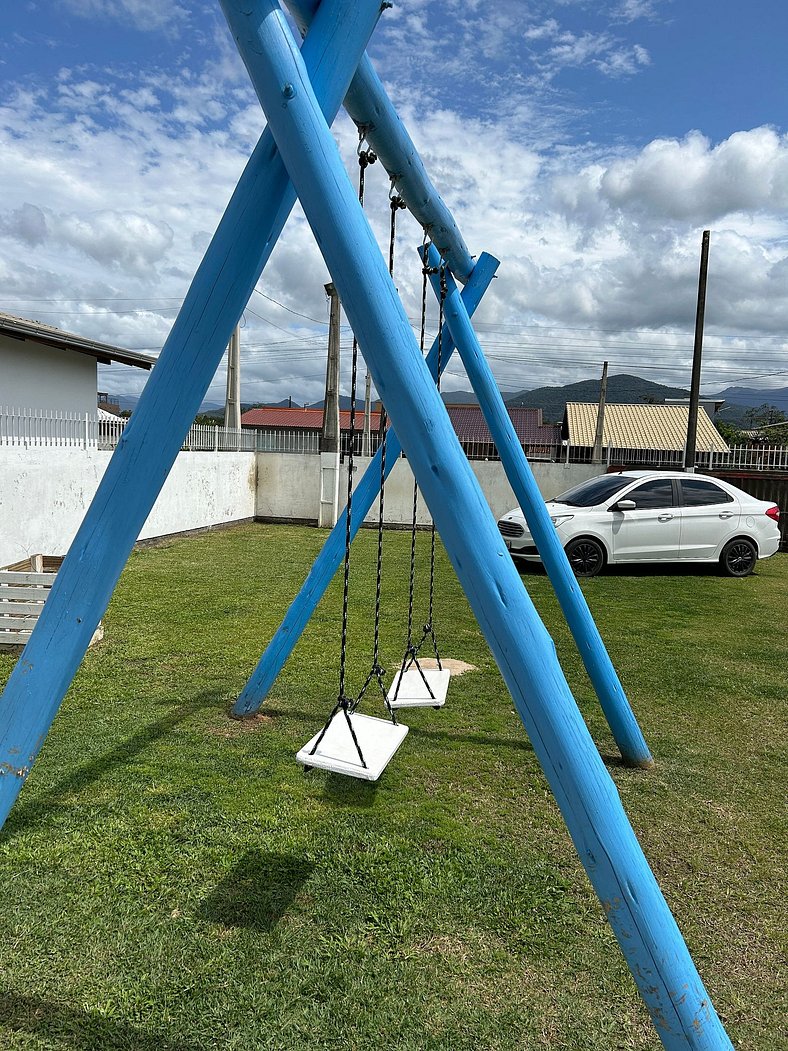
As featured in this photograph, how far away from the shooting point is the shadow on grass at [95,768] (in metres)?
3.13

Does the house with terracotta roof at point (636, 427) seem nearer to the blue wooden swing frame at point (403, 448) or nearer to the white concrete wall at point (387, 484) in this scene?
the white concrete wall at point (387, 484)

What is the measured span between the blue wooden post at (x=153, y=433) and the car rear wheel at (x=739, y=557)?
1044 cm

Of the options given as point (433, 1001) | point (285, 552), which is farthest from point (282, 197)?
point (285, 552)

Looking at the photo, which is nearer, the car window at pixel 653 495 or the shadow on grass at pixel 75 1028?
the shadow on grass at pixel 75 1028

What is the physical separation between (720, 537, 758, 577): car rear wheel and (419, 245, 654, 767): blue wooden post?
25.3 feet

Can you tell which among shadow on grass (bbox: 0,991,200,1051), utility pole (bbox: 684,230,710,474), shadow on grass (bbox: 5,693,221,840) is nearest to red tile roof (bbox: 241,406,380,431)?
utility pole (bbox: 684,230,710,474)

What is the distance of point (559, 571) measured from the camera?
3.97m

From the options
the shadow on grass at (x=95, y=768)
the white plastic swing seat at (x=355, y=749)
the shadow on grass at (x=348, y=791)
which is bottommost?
the shadow on grass at (x=348, y=791)

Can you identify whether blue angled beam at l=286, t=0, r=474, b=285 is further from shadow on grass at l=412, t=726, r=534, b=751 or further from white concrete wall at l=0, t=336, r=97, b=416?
white concrete wall at l=0, t=336, r=97, b=416

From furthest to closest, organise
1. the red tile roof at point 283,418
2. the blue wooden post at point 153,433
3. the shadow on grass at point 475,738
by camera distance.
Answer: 1. the red tile roof at point 283,418
2. the shadow on grass at point 475,738
3. the blue wooden post at point 153,433

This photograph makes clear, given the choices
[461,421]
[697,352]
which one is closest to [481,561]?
[697,352]

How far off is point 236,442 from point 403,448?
14934mm

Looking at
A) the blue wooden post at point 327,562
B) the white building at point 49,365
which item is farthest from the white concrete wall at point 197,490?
the blue wooden post at point 327,562

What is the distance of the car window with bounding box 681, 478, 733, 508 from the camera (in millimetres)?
10695
